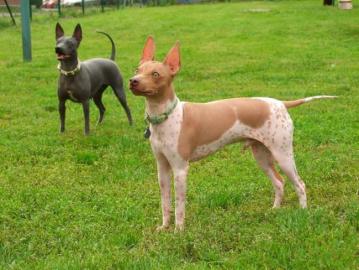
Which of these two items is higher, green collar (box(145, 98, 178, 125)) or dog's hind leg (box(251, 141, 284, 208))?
green collar (box(145, 98, 178, 125))

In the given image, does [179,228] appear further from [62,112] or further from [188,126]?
[62,112]

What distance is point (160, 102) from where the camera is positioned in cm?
462

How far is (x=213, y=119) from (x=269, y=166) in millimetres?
835

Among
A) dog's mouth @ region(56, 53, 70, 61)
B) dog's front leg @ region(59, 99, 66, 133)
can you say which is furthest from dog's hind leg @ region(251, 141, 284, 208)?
dog's front leg @ region(59, 99, 66, 133)

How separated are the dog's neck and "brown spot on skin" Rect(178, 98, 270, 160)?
0.17 meters

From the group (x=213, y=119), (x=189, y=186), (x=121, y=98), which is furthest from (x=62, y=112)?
(x=213, y=119)

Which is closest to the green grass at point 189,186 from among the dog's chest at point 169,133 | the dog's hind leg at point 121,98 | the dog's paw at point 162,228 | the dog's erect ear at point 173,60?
the dog's paw at point 162,228

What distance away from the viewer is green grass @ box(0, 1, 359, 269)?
439cm

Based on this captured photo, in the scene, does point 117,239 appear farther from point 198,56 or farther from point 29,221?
point 198,56

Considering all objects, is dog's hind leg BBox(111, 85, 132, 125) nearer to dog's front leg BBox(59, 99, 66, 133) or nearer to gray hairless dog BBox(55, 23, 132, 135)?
gray hairless dog BBox(55, 23, 132, 135)

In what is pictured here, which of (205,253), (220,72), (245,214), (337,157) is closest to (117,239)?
(205,253)

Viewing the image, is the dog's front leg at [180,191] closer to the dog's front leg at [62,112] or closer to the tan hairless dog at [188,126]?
the tan hairless dog at [188,126]

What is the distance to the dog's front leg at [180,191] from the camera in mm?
4723

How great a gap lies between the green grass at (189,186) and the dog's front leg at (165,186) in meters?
0.15
